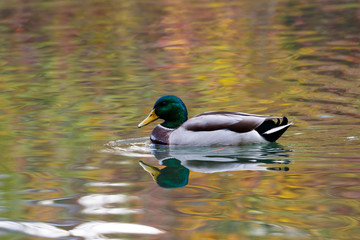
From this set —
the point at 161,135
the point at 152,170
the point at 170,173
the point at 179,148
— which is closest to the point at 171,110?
the point at 161,135

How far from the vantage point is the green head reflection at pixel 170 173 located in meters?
6.95

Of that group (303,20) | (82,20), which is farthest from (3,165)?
(82,20)

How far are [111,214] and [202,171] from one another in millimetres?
1619

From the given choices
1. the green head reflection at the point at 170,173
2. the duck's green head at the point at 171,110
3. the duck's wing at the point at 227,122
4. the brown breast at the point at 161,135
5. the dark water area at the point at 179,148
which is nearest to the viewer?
the dark water area at the point at 179,148

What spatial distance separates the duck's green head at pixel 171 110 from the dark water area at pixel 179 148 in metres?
0.41

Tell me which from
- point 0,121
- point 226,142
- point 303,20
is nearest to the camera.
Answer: point 226,142

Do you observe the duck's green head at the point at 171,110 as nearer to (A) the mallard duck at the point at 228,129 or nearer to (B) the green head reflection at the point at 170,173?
(A) the mallard duck at the point at 228,129

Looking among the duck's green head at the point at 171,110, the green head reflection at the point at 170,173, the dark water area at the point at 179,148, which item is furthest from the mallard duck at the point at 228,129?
the green head reflection at the point at 170,173

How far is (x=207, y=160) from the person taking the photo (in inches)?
311

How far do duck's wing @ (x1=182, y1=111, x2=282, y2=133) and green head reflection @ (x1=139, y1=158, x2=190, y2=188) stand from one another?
606 millimetres

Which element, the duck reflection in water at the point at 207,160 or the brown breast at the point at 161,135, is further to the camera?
the brown breast at the point at 161,135

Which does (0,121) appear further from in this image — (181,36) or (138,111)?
(181,36)

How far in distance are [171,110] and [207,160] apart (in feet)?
4.13

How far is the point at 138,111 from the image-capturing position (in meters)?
10.7
